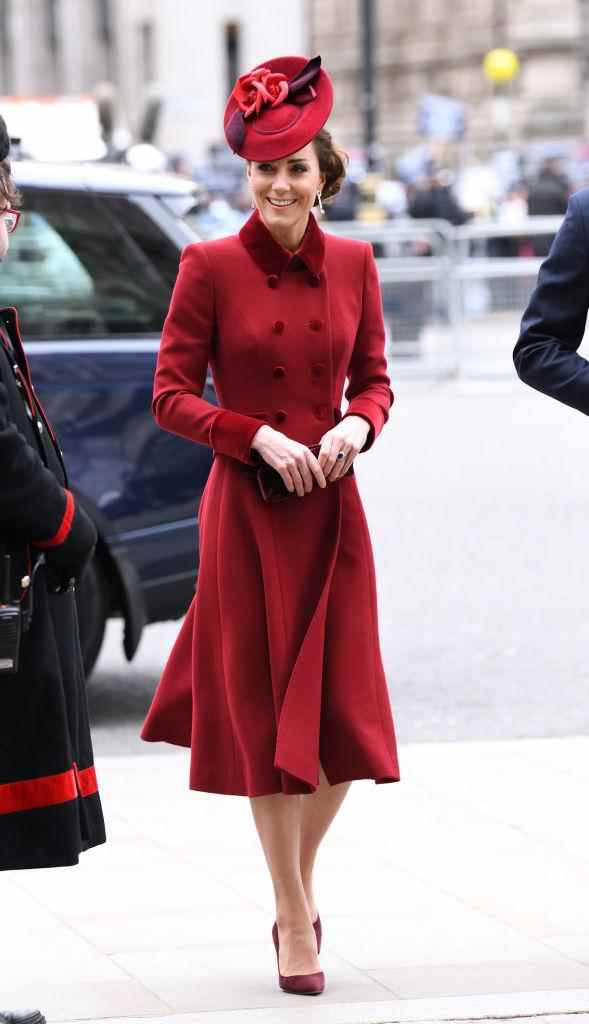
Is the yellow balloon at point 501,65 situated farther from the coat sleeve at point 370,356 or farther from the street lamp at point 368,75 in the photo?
the coat sleeve at point 370,356

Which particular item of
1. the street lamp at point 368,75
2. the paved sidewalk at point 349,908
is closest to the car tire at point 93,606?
the paved sidewalk at point 349,908

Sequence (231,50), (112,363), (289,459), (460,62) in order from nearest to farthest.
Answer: (289,459)
(112,363)
(460,62)
(231,50)

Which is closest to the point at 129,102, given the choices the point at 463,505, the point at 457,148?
the point at 457,148

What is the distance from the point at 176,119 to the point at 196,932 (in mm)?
57751

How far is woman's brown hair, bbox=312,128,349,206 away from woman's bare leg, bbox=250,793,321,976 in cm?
124

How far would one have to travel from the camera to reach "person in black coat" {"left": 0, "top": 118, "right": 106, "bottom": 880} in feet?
11.8

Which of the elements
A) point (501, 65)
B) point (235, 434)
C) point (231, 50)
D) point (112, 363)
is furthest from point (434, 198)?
point (231, 50)

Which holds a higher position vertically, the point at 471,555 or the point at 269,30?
the point at 269,30

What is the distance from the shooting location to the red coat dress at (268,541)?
427 centimetres

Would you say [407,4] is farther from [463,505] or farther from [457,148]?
[463,505]

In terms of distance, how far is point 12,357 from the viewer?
12.4 feet

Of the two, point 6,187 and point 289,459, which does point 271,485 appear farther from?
point 6,187

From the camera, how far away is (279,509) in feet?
14.1

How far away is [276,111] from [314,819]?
1472 millimetres
